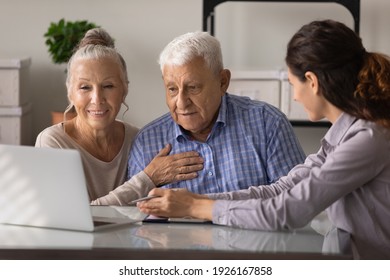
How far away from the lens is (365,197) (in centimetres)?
183

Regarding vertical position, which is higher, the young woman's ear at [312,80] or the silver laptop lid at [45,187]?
the young woman's ear at [312,80]

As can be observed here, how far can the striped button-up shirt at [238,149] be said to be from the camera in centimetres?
247

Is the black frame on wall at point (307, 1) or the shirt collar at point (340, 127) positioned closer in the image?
the shirt collar at point (340, 127)

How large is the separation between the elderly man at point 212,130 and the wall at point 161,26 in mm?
2173

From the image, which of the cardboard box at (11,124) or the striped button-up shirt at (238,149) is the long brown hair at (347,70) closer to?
the striped button-up shirt at (238,149)

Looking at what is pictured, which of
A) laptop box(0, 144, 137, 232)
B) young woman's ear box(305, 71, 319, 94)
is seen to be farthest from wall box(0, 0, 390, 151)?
laptop box(0, 144, 137, 232)

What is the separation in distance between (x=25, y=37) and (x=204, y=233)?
127 inches

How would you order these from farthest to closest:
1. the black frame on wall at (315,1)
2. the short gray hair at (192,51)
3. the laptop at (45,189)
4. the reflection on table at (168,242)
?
the black frame on wall at (315,1), the short gray hair at (192,51), the laptop at (45,189), the reflection on table at (168,242)

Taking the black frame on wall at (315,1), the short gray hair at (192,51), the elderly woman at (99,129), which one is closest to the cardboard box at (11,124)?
the black frame on wall at (315,1)

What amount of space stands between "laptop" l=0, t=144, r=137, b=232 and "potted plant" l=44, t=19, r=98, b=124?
8.70 ft

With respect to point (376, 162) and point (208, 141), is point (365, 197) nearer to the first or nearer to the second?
point (376, 162)

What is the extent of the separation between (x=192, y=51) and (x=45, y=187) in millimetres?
814

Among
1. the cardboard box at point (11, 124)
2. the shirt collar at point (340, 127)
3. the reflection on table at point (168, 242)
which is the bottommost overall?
the cardboard box at point (11, 124)
